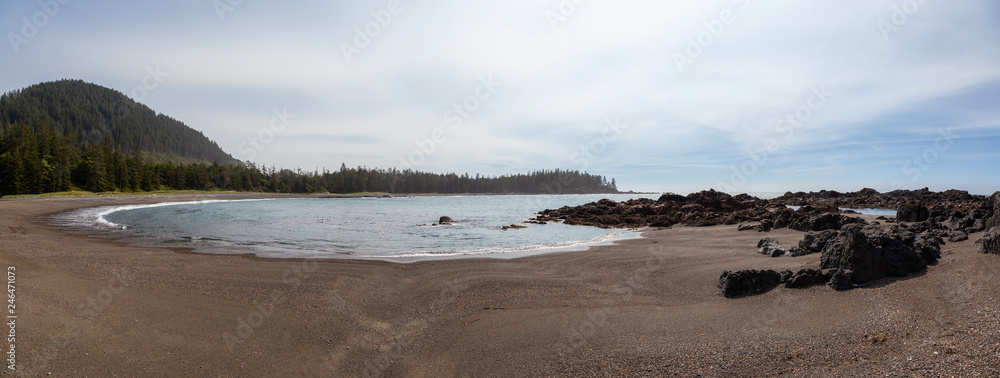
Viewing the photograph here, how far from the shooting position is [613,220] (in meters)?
34.4

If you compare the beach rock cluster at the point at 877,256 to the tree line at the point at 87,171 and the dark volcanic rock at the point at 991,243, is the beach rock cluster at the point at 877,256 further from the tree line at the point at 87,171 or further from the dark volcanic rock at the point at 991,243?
the tree line at the point at 87,171

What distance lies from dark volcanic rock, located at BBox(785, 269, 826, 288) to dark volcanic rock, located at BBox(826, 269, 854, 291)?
0.24 meters

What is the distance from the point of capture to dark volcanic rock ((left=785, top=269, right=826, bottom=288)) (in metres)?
8.25

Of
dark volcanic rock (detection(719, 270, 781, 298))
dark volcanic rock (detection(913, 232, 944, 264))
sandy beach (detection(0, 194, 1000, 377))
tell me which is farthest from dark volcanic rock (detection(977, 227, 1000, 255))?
dark volcanic rock (detection(719, 270, 781, 298))

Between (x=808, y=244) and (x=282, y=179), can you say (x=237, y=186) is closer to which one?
(x=282, y=179)

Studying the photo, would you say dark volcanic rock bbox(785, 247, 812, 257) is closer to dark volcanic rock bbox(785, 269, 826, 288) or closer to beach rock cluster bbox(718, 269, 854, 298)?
beach rock cluster bbox(718, 269, 854, 298)

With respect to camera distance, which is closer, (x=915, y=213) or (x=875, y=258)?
(x=875, y=258)

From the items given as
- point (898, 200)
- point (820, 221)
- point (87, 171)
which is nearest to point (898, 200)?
point (898, 200)

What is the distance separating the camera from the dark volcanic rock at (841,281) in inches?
303

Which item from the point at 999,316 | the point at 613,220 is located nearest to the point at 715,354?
the point at 999,316

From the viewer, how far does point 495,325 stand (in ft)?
25.5

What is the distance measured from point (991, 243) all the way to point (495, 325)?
383 inches

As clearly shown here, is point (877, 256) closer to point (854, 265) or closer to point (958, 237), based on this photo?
point (854, 265)

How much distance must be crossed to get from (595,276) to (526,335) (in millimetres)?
5337
